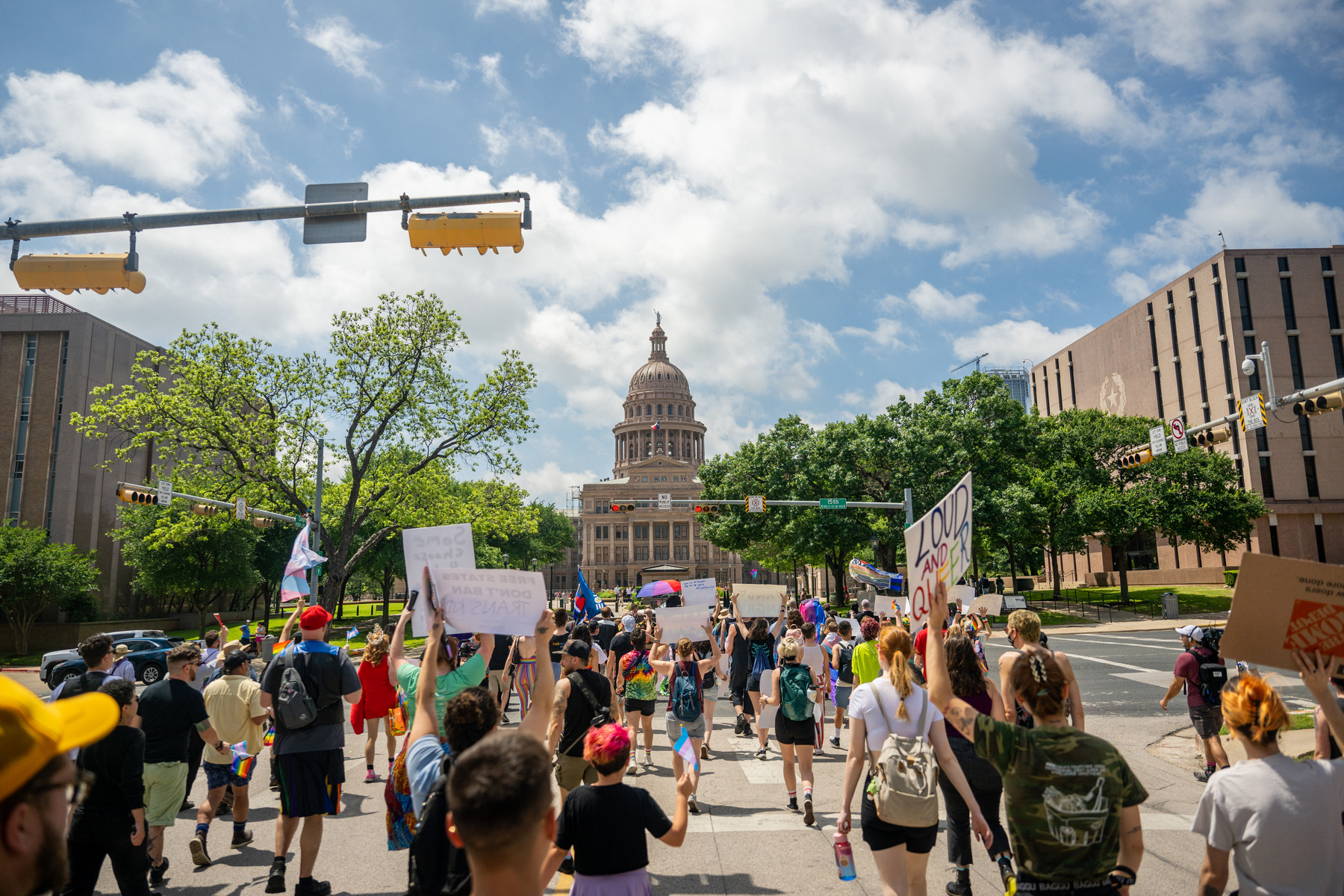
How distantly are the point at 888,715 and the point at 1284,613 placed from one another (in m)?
2.16

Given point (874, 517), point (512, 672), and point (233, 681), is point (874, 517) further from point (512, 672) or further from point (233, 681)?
point (233, 681)

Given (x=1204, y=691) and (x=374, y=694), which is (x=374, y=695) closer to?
(x=374, y=694)

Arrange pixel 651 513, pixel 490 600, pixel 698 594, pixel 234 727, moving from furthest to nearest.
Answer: pixel 651 513 → pixel 698 594 → pixel 234 727 → pixel 490 600

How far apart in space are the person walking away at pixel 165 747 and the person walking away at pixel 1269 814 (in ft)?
22.1

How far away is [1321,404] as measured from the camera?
1344 centimetres

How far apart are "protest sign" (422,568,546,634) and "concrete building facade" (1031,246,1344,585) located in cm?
5366

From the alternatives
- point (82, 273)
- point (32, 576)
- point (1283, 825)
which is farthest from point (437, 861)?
point (32, 576)

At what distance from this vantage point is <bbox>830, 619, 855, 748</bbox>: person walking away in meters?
10.9

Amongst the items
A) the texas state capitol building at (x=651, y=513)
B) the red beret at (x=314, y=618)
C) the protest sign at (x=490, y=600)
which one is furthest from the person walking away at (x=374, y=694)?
the texas state capitol building at (x=651, y=513)

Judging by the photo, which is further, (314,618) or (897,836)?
(314,618)

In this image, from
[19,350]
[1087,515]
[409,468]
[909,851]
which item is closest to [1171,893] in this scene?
[909,851]

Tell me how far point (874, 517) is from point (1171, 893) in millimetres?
36517

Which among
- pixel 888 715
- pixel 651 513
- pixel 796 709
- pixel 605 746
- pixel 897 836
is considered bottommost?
pixel 897 836

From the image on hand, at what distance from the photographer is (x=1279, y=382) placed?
50531mm
